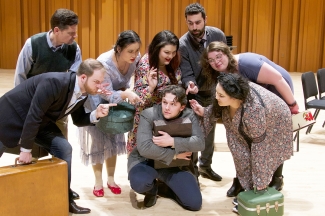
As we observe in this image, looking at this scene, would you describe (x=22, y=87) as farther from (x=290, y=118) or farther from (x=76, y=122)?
(x=290, y=118)

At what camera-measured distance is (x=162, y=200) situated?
362 centimetres

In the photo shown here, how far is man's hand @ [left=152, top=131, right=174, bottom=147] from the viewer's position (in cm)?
333

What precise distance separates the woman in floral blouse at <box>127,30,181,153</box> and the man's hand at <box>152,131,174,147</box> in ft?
1.14

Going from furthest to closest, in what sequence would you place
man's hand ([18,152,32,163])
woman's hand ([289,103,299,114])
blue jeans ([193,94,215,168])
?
blue jeans ([193,94,215,168]) < woman's hand ([289,103,299,114]) < man's hand ([18,152,32,163])

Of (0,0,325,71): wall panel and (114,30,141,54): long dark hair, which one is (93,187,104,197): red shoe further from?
(0,0,325,71): wall panel

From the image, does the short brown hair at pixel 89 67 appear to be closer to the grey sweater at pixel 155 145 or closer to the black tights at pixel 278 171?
the grey sweater at pixel 155 145

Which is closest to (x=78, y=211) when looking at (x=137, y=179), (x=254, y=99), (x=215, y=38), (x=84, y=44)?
(x=137, y=179)

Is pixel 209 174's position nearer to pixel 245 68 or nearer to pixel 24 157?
pixel 245 68

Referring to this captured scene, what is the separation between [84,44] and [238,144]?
257 inches

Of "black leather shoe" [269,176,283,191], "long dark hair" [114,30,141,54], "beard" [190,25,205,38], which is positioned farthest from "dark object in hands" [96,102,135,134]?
"black leather shoe" [269,176,283,191]

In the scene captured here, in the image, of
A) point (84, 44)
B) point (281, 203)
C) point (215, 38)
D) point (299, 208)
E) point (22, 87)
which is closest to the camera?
point (22, 87)

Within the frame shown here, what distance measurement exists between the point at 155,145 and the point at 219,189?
0.81m

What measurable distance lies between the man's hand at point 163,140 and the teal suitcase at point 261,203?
23.7 inches

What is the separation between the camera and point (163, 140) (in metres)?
3.33
